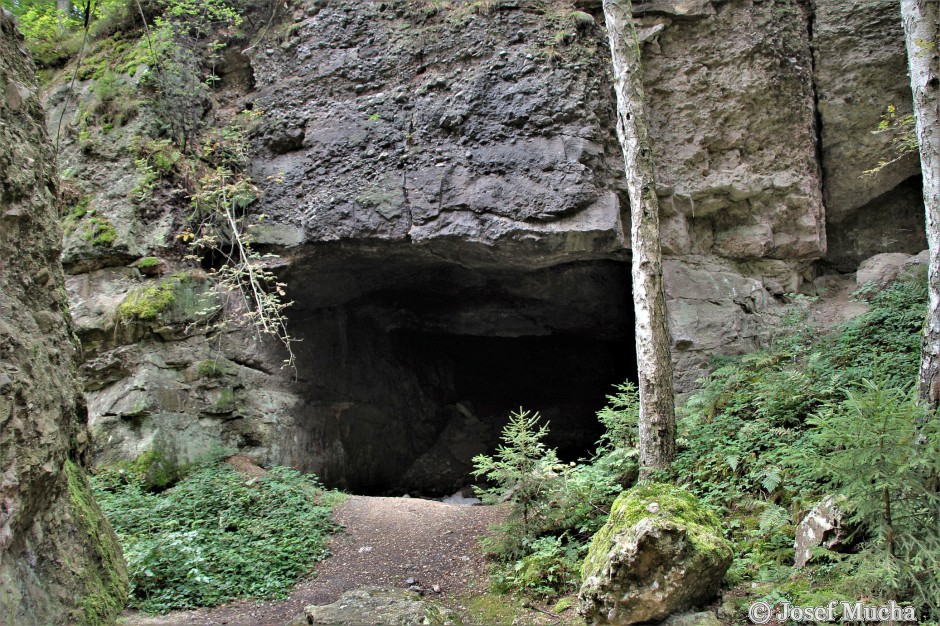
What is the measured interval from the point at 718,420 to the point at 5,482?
5.83 metres

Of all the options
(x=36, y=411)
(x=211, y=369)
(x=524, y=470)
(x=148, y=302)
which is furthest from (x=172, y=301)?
(x=36, y=411)

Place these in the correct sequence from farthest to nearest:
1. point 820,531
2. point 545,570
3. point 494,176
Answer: point 494,176 → point 545,570 → point 820,531

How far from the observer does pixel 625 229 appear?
26.6 feet

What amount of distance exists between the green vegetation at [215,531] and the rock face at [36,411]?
1.97 metres

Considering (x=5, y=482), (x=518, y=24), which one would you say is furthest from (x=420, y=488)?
(x=5, y=482)

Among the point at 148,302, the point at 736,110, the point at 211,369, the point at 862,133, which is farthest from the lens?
the point at 862,133

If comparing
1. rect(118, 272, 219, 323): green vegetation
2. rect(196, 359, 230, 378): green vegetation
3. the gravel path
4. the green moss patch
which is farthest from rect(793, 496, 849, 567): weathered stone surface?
rect(118, 272, 219, 323): green vegetation

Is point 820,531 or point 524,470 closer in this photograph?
point 820,531

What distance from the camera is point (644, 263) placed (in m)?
5.80

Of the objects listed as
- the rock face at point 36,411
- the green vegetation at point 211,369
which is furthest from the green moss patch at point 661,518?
the green vegetation at point 211,369

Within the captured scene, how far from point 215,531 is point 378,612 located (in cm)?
246

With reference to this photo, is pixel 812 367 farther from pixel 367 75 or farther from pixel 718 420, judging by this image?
pixel 367 75

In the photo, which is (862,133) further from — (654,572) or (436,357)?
(436,357)

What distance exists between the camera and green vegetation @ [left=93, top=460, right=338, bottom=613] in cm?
511
